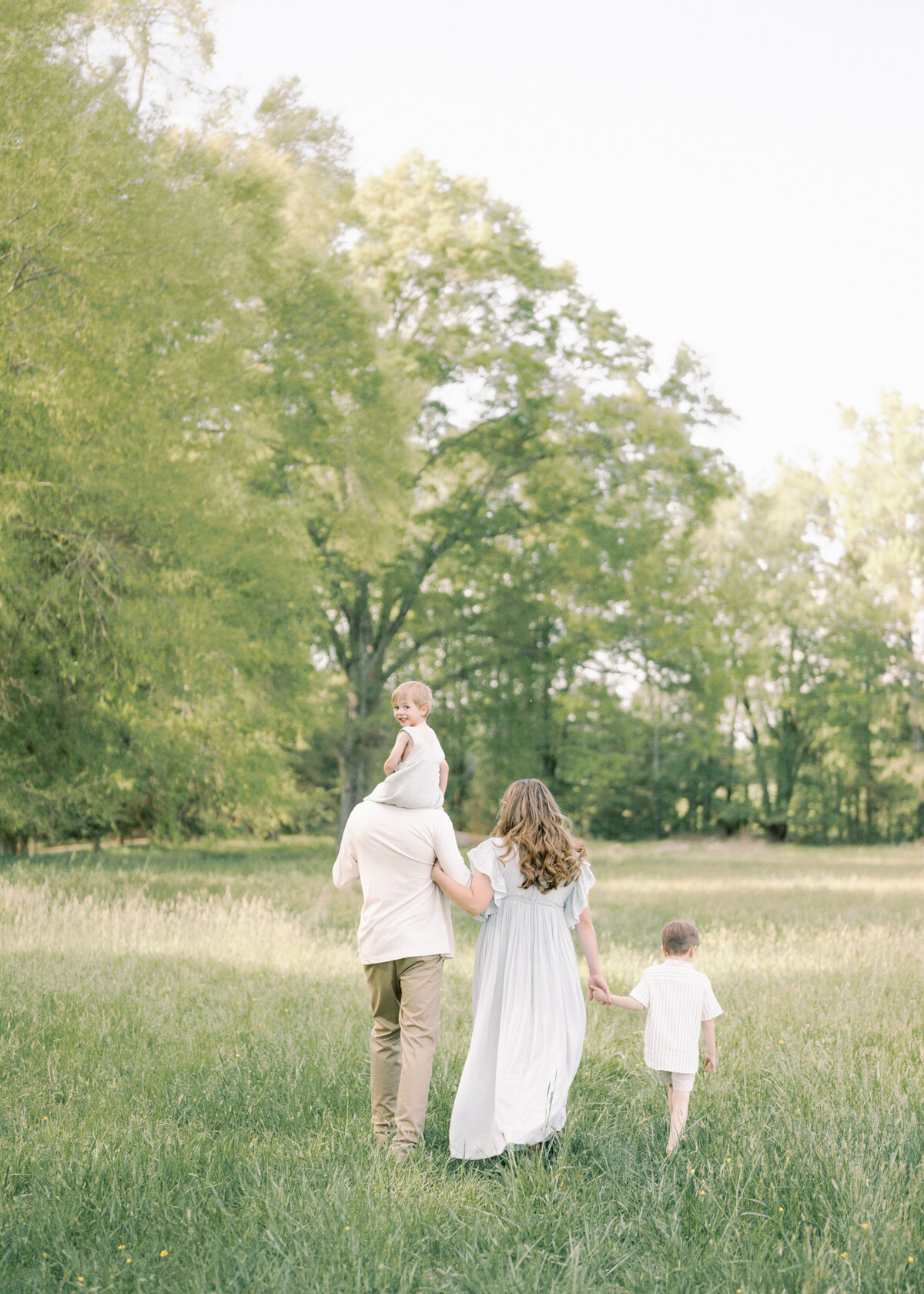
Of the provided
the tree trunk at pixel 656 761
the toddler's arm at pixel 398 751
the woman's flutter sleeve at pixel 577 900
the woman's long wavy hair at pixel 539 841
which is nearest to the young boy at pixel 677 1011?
the woman's flutter sleeve at pixel 577 900

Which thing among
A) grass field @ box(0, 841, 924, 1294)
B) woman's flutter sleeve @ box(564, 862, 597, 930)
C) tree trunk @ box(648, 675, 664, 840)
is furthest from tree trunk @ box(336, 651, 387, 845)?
tree trunk @ box(648, 675, 664, 840)

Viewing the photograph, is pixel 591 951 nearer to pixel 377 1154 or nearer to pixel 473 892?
pixel 473 892

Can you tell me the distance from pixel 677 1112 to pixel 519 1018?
842 millimetres

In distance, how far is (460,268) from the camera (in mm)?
24484

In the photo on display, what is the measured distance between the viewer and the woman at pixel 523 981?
4.47 metres

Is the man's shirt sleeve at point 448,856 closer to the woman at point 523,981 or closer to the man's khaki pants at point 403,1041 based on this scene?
the woman at point 523,981

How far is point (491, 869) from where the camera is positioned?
4613 millimetres

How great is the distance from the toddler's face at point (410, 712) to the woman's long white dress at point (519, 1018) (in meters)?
0.62

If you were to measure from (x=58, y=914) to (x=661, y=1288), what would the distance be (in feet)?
29.2

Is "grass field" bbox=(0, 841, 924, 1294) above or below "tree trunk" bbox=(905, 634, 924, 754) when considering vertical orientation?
below

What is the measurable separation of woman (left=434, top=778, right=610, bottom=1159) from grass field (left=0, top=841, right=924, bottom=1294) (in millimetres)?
225

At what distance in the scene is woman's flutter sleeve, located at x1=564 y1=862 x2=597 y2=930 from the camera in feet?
15.5

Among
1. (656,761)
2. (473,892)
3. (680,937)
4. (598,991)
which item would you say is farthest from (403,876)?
(656,761)

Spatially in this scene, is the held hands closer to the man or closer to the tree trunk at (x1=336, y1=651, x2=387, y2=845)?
the man
